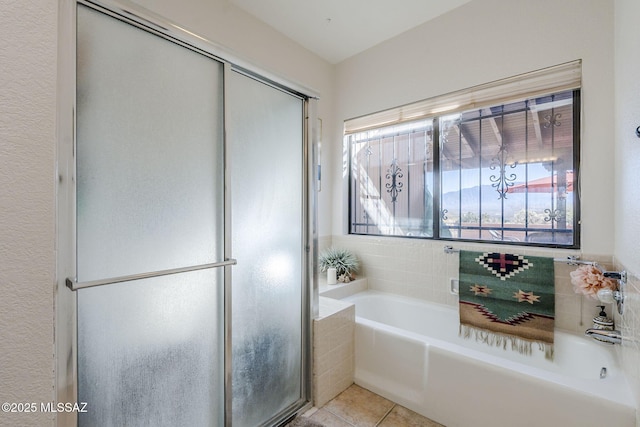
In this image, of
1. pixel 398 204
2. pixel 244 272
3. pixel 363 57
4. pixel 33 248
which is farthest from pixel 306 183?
pixel 363 57

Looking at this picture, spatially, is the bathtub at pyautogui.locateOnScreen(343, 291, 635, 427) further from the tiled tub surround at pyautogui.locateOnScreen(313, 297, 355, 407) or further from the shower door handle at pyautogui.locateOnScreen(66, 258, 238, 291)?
the shower door handle at pyautogui.locateOnScreen(66, 258, 238, 291)

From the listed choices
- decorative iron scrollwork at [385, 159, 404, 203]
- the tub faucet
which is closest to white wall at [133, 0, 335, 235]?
decorative iron scrollwork at [385, 159, 404, 203]

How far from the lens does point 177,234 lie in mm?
1126

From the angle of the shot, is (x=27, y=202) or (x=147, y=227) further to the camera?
(x=147, y=227)

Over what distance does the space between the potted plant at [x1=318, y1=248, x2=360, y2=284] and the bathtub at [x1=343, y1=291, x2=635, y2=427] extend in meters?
0.79

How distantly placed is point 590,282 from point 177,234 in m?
2.26

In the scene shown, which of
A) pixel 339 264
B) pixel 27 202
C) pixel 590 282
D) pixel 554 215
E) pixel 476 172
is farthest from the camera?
pixel 339 264

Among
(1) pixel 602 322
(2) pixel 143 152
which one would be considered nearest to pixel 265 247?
(2) pixel 143 152

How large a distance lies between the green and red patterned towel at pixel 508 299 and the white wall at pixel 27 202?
2.43m

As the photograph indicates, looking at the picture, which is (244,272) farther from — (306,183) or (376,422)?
(376,422)

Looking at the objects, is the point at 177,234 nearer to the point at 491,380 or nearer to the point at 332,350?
the point at 332,350

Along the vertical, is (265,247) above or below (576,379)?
above

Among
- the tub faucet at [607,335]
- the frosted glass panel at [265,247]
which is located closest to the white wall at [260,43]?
the frosted glass panel at [265,247]

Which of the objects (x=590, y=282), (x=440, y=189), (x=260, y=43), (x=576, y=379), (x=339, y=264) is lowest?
(x=576, y=379)
